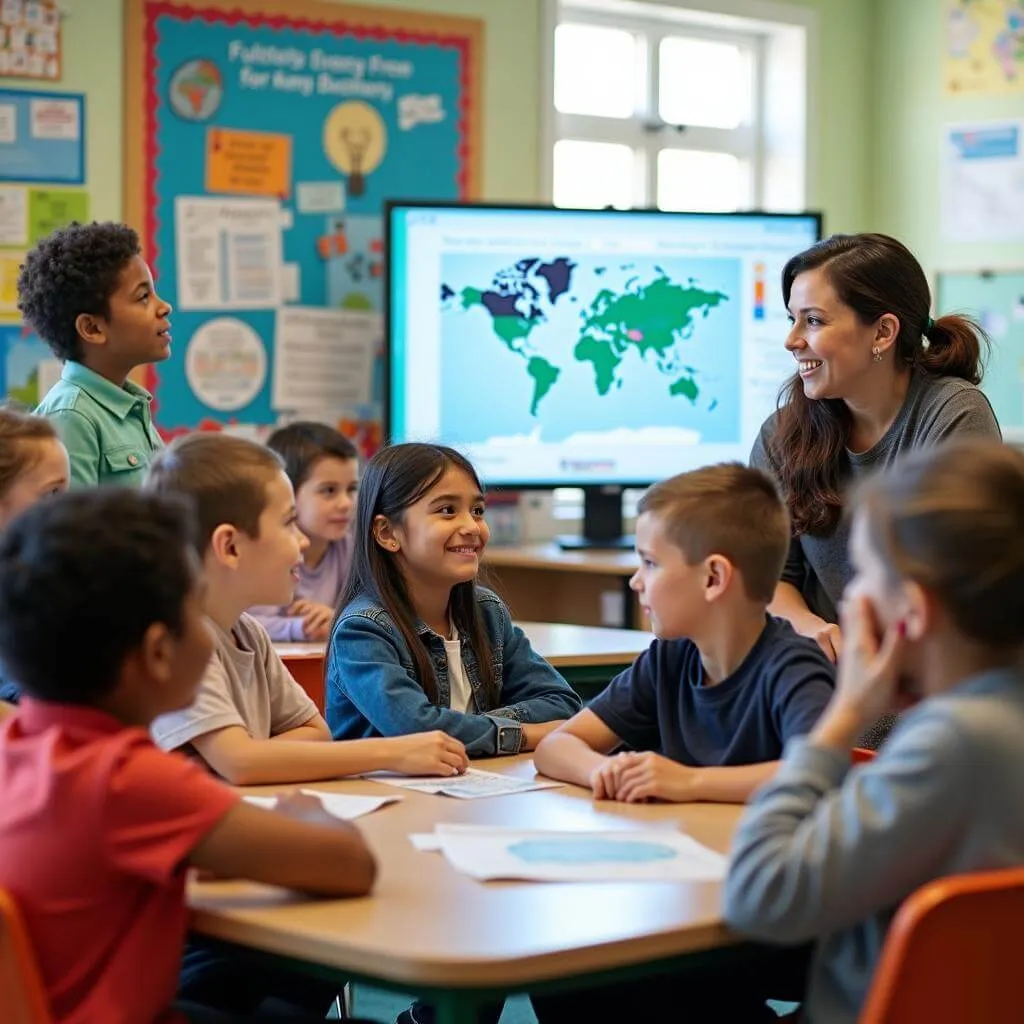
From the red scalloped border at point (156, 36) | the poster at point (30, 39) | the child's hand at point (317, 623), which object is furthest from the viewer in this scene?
the red scalloped border at point (156, 36)

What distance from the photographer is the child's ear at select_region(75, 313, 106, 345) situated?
10.3 feet

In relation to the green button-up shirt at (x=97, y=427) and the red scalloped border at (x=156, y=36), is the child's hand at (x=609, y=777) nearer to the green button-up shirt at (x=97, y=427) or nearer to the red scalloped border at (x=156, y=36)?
the green button-up shirt at (x=97, y=427)

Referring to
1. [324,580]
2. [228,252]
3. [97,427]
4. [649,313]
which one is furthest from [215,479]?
[649,313]

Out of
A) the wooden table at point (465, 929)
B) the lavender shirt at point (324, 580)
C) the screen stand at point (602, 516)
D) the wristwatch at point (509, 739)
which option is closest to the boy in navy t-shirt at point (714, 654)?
the wristwatch at point (509, 739)

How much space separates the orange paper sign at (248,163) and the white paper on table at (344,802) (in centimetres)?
294

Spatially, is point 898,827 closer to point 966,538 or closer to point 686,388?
point 966,538

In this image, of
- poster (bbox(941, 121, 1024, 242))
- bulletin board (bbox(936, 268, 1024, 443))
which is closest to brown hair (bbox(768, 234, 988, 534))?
bulletin board (bbox(936, 268, 1024, 443))

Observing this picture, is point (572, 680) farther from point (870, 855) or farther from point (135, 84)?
point (135, 84)

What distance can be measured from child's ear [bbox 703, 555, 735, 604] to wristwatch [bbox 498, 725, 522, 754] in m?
0.47

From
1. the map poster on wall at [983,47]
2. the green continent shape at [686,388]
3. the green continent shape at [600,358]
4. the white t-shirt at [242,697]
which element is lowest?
the white t-shirt at [242,697]

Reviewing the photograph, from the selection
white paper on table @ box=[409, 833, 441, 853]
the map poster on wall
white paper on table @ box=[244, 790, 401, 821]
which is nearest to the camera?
white paper on table @ box=[409, 833, 441, 853]

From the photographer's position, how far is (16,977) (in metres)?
1.36

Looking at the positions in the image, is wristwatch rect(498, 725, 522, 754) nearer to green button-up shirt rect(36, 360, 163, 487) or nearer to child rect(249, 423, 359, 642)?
green button-up shirt rect(36, 360, 163, 487)

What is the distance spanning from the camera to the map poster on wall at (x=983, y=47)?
5344 mm
